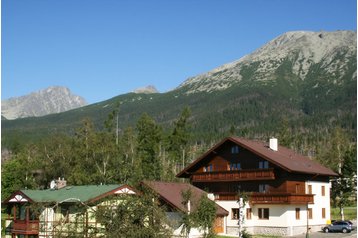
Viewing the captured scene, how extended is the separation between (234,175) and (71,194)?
15.7 metres

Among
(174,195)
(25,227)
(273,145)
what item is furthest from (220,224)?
(25,227)

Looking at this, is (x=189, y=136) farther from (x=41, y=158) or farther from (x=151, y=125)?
(x=41, y=158)

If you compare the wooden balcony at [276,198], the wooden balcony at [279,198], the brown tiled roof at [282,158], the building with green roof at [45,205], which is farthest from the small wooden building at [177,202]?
the brown tiled roof at [282,158]

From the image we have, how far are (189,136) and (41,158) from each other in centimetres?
3270

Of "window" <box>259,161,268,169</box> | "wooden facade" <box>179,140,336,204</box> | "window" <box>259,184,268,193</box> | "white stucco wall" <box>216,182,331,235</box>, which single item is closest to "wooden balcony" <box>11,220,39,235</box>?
"white stucco wall" <box>216,182,331,235</box>

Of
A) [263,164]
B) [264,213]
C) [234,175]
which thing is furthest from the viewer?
[234,175]

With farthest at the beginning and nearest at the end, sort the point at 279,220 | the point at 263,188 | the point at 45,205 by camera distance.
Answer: the point at 263,188 < the point at 279,220 < the point at 45,205

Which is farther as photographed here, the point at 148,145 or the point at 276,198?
the point at 148,145

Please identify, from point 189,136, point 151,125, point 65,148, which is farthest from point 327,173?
point 189,136

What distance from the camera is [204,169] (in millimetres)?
54469

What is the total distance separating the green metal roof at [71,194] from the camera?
4003cm

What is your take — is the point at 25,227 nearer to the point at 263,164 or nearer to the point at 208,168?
the point at 208,168

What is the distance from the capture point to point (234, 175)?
169 feet

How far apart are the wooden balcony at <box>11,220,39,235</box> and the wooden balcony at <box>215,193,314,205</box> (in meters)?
17.3
